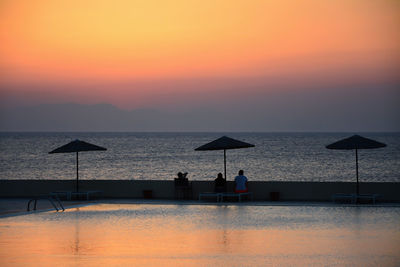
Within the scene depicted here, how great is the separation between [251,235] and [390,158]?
88.6 metres

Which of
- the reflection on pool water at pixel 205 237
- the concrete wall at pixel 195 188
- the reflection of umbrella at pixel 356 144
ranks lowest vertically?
the reflection on pool water at pixel 205 237

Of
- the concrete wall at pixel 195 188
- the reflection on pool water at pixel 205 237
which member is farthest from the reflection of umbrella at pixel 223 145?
the reflection on pool water at pixel 205 237

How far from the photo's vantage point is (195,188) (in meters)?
19.8

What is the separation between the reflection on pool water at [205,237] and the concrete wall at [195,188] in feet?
4.86

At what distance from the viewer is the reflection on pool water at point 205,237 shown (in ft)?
33.0

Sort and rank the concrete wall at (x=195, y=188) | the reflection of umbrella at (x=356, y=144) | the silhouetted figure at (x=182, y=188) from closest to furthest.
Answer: the reflection of umbrella at (x=356, y=144)
the concrete wall at (x=195, y=188)
the silhouetted figure at (x=182, y=188)

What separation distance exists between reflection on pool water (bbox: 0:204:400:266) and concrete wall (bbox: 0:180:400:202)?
1480 millimetres

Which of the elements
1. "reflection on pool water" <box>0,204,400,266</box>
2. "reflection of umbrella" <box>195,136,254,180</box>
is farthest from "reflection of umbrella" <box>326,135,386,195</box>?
"reflection of umbrella" <box>195,136,254,180</box>

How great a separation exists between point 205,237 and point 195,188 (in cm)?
746

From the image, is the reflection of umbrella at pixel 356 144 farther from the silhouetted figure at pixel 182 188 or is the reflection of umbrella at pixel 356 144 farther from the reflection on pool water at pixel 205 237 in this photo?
the silhouetted figure at pixel 182 188

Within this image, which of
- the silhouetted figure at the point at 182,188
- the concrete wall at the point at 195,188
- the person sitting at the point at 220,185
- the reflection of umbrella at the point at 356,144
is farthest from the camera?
the silhouetted figure at the point at 182,188

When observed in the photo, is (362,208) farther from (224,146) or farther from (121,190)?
(121,190)

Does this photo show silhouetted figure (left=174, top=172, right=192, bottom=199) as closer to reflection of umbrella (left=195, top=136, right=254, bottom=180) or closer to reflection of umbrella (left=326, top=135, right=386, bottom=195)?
reflection of umbrella (left=195, top=136, right=254, bottom=180)

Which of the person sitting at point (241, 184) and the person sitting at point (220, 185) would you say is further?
the person sitting at point (220, 185)
